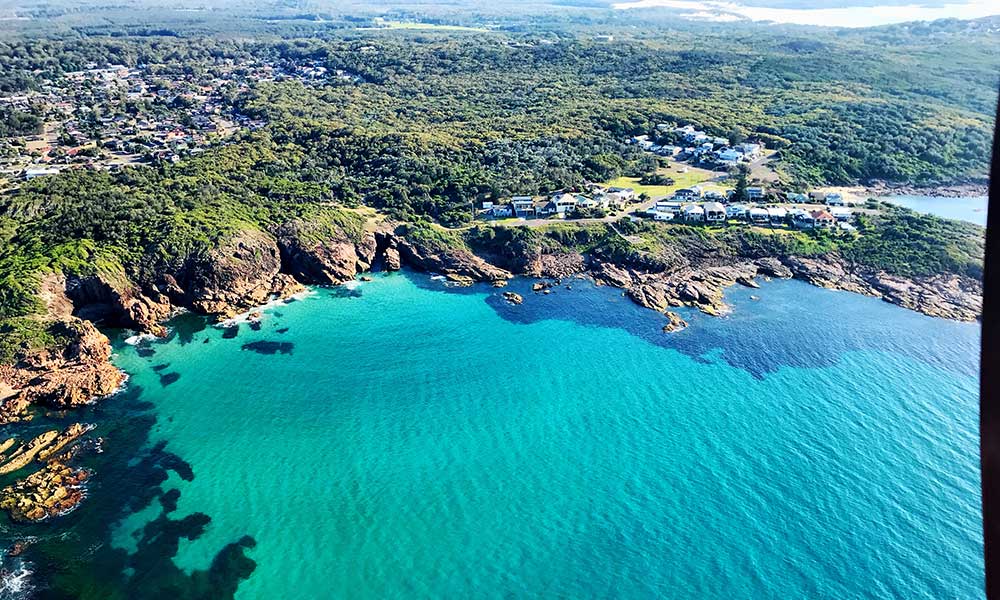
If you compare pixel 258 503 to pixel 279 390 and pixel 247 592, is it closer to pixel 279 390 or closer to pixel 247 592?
pixel 247 592

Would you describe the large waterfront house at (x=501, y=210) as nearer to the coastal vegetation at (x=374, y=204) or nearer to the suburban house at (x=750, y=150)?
the coastal vegetation at (x=374, y=204)

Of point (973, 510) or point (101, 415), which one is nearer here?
point (973, 510)

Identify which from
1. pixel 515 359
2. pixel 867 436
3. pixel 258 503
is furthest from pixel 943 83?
pixel 258 503

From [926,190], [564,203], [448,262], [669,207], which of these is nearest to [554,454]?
[448,262]

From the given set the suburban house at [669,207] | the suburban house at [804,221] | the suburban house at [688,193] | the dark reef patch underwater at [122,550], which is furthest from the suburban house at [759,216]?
the dark reef patch underwater at [122,550]

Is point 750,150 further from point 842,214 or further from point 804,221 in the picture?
point 804,221
